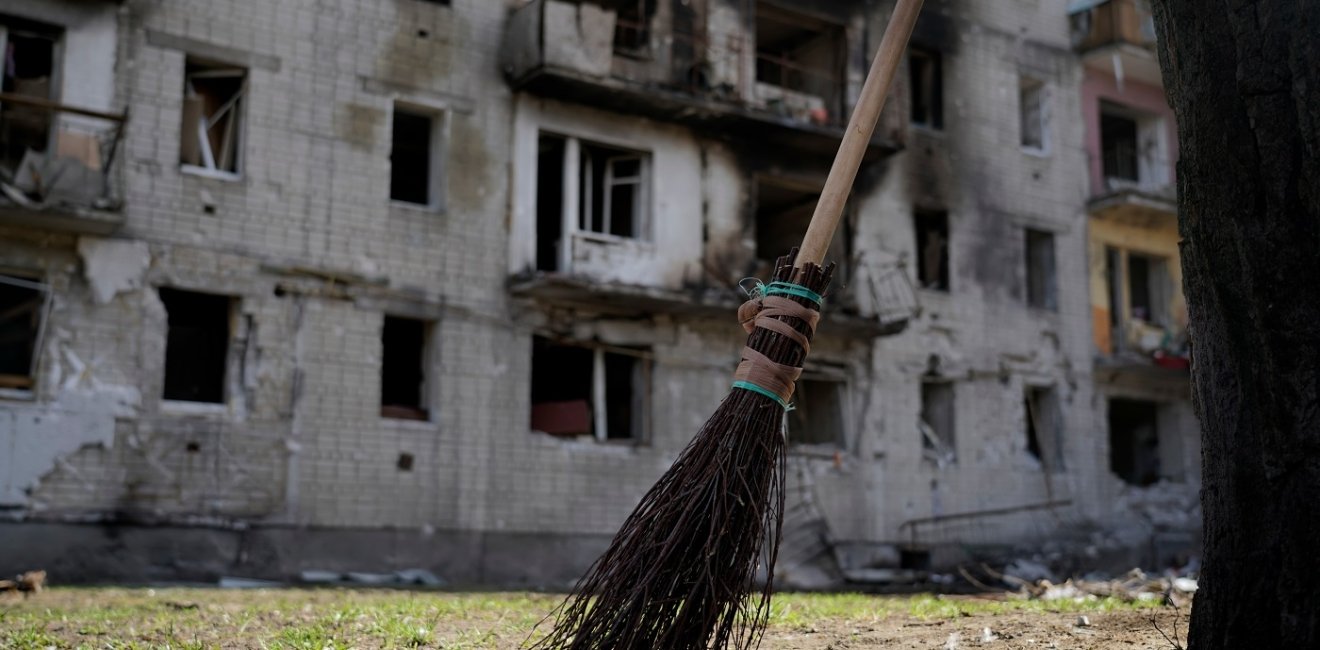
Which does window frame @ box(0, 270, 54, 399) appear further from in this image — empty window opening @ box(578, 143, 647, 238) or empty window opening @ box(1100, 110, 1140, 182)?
empty window opening @ box(1100, 110, 1140, 182)

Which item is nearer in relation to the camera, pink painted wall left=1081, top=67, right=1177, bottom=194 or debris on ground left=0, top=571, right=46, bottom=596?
debris on ground left=0, top=571, right=46, bottom=596

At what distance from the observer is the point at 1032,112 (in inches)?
965

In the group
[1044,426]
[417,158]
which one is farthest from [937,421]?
[417,158]

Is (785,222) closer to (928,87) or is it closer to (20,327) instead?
(928,87)

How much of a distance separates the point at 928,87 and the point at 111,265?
1422 centimetres

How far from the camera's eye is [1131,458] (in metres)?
26.6

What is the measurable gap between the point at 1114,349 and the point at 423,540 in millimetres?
13929

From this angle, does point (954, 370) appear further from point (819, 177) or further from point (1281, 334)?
point (1281, 334)

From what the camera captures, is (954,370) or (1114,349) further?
(1114,349)

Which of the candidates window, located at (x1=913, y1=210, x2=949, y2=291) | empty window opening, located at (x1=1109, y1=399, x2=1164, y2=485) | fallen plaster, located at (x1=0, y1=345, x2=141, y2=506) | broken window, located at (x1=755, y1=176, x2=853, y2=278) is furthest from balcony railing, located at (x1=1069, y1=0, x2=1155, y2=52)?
fallen plaster, located at (x1=0, y1=345, x2=141, y2=506)

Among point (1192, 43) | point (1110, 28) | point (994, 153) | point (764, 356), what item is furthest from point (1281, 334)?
point (1110, 28)

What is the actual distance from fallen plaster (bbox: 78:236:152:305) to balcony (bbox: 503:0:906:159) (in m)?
5.55

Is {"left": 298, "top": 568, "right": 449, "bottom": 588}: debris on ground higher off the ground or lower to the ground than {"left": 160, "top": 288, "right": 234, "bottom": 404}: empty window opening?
lower

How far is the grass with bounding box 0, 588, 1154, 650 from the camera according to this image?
639 cm
